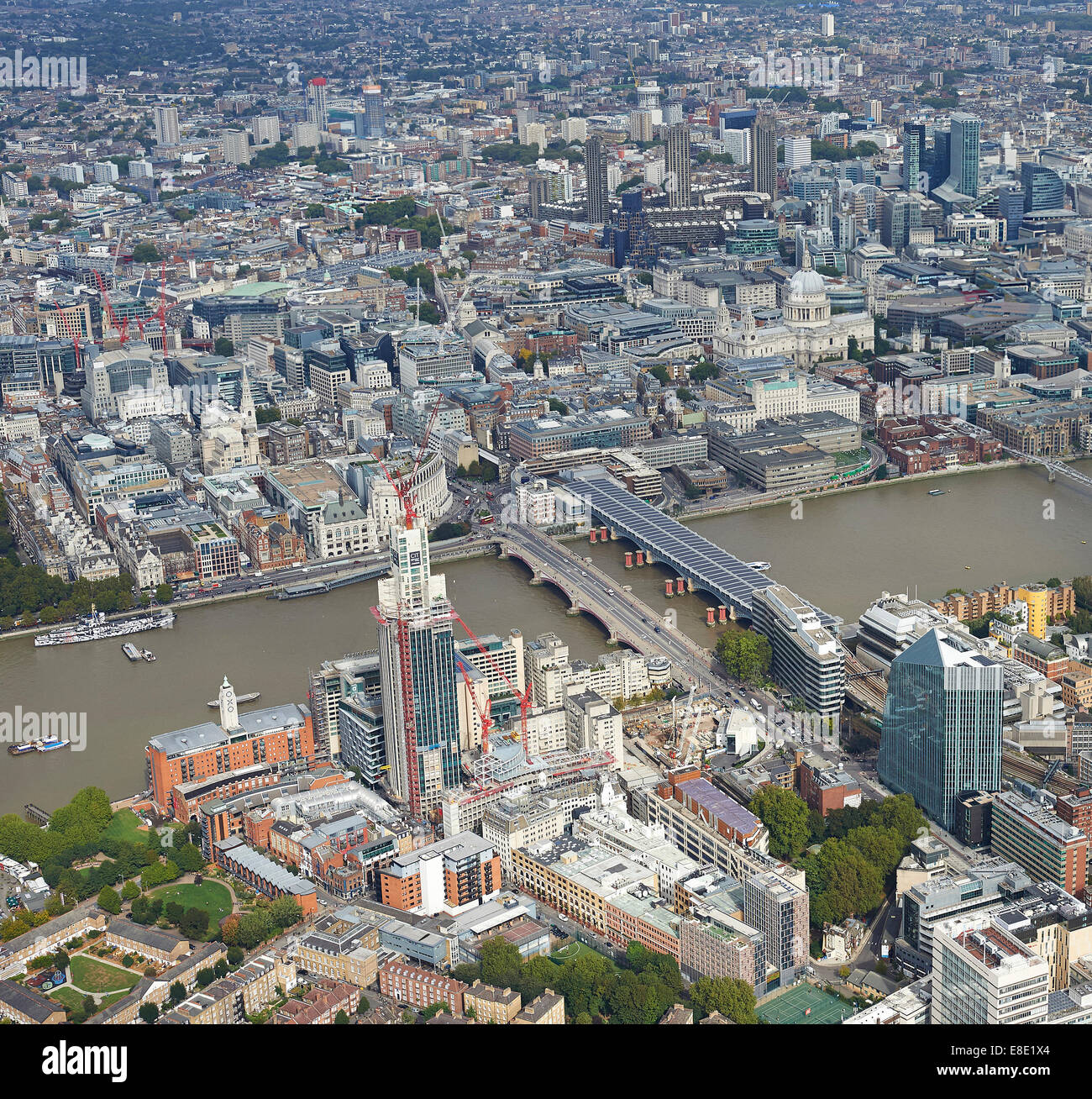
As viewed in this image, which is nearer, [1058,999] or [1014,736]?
[1058,999]

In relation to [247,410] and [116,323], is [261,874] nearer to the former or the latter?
[247,410]

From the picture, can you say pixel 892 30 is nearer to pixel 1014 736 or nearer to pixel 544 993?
pixel 1014 736

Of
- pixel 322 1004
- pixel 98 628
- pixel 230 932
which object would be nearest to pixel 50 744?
pixel 98 628

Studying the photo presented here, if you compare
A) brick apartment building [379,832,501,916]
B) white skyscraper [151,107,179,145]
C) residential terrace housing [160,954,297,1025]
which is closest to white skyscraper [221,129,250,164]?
white skyscraper [151,107,179,145]

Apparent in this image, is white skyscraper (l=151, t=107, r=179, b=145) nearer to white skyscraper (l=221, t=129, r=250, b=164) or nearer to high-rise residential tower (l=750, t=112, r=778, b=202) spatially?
white skyscraper (l=221, t=129, r=250, b=164)

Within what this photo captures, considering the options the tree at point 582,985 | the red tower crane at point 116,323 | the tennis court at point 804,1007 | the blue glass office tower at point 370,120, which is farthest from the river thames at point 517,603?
the blue glass office tower at point 370,120

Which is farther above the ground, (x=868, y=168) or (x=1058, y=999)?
(x=868, y=168)

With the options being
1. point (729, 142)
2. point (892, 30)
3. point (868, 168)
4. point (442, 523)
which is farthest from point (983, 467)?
point (892, 30)

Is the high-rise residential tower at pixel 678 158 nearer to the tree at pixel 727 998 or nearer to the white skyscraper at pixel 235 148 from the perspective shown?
the white skyscraper at pixel 235 148

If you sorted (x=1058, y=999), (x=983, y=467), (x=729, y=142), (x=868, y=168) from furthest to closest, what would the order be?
(x=729, y=142), (x=868, y=168), (x=983, y=467), (x=1058, y=999)
